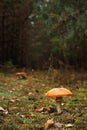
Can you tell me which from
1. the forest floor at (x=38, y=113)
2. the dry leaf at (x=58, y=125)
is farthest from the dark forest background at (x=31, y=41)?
the dry leaf at (x=58, y=125)

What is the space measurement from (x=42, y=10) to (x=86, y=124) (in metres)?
8.20

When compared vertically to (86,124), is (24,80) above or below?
below

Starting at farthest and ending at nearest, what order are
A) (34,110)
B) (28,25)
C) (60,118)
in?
(28,25) → (34,110) → (60,118)

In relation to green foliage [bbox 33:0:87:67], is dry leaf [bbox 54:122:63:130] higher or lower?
lower

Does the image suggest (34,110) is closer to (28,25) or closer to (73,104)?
(73,104)

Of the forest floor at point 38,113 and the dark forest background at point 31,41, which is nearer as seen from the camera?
the forest floor at point 38,113

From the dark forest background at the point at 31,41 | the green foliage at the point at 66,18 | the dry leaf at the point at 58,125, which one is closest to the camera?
the dry leaf at the point at 58,125

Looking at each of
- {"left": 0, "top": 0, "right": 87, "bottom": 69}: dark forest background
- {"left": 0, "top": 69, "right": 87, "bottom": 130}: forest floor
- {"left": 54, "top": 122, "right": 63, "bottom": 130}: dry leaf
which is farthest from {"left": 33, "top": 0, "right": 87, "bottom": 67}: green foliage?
{"left": 54, "top": 122, "right": 63, "bottom": 130}: dry leaf

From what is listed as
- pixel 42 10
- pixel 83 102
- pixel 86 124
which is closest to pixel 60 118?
pixel 86 124

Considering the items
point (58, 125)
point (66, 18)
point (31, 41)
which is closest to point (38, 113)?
point (58, 125)

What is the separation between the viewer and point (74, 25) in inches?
475

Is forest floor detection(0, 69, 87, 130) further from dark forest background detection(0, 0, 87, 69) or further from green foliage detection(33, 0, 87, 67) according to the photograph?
dark forest background detection(0, 0, 87, 69)

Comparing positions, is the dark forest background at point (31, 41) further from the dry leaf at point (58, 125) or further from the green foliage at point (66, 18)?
the dry leaf at point (58, 125)

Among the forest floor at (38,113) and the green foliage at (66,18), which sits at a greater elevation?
the green foliage at (66,18)
